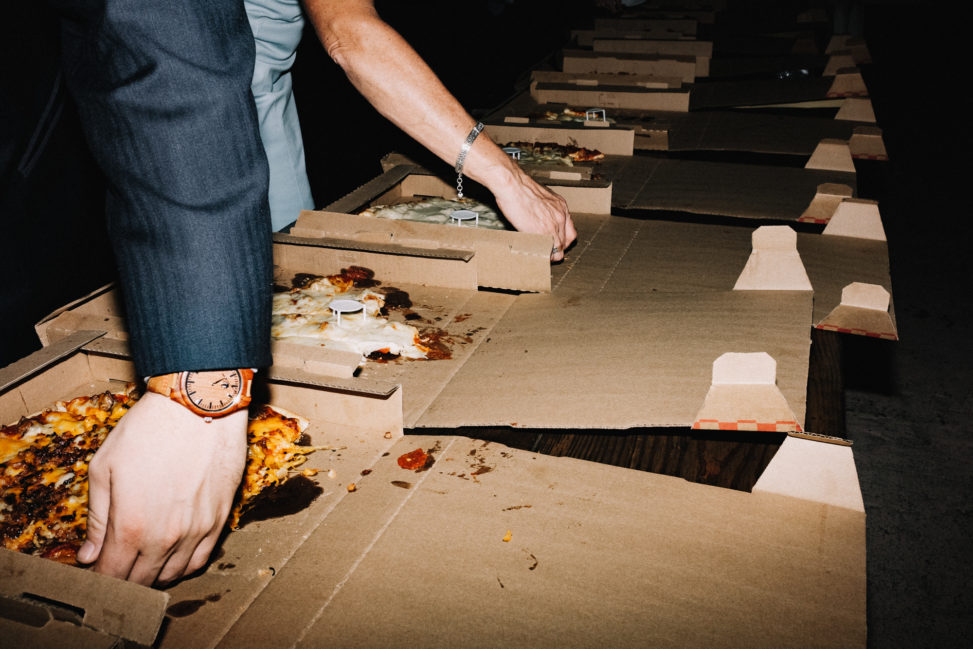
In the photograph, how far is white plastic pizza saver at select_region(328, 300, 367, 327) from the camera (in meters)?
1.07

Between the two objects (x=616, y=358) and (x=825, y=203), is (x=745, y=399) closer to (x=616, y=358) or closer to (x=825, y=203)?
(x=616, y=358)

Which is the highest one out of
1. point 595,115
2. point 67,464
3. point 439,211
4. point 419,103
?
point 419,103

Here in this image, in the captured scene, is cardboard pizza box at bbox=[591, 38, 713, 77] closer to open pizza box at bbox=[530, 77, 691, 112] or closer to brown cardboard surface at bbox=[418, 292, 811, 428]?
open pizza box at bbox=[530, 77, 691, 112]

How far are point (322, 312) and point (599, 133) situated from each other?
1.06 metres

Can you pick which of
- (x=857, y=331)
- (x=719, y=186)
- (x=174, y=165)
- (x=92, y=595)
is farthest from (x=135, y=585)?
Answer: (x=719, y=186)

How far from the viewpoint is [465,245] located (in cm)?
121

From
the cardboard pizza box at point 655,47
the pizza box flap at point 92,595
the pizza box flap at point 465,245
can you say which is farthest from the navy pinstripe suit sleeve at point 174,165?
the cardboard pizza box at point 655,47

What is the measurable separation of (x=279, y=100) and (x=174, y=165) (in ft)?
3.72

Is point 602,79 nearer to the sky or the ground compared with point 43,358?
nearer to the sky

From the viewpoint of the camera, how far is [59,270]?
1.88 meters

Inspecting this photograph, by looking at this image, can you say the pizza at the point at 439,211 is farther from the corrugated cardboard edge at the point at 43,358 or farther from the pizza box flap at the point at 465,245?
the corrugated cardboard edge at the point at 43,358

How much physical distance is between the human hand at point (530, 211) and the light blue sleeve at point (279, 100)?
1.65ft

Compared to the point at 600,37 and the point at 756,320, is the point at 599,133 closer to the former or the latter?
the point at 756,320

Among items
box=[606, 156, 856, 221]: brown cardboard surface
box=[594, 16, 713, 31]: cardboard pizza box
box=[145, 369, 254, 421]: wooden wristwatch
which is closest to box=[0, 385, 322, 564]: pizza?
box=[145, 369, 254, 421]: wooden wristwatch
